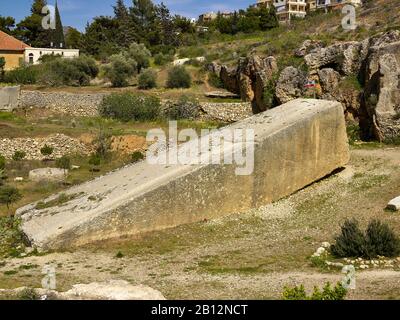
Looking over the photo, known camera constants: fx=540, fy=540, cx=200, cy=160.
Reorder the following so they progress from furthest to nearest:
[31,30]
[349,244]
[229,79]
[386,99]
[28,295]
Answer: [31,30]
[229,79]
[386,99]
[349,244]
[28,295]

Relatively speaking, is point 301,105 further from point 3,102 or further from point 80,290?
point 3,102

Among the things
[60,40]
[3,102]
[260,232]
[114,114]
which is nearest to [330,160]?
[260,232]

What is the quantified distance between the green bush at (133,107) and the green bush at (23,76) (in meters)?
14.9

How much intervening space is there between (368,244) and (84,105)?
1044 inches

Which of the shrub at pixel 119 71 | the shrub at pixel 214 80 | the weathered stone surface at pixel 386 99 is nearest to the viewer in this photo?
the weathered stone surface at pixel 386 99

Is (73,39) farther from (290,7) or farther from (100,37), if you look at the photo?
(290,7)

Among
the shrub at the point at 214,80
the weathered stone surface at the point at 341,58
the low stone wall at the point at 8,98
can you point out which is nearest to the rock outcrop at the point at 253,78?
the shrub at the point at 214,80

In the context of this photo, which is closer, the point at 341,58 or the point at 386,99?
the point at 386,99

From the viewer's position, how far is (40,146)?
24328 millimetres

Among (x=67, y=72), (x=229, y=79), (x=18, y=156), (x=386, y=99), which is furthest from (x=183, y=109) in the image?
(x=67, y=72)

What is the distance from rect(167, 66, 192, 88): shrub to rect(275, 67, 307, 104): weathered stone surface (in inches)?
465

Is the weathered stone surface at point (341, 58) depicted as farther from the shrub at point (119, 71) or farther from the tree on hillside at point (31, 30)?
the tree on hillside at point (31, 30)

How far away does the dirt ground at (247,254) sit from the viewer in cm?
861

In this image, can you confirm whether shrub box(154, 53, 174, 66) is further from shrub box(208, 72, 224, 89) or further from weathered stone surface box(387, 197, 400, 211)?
weathered stone surface box(387, 197, 400, 211)
